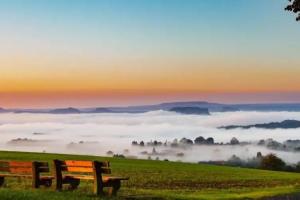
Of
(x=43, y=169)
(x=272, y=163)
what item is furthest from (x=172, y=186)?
(x=272, y=163)

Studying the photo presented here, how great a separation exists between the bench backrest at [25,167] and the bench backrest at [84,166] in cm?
89

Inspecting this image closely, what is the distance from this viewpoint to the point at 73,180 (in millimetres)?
30547

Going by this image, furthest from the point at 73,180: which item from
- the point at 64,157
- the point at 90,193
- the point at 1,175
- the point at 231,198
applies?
the point at 64,157

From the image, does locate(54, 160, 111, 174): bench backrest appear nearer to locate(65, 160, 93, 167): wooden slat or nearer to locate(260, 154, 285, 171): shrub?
locate(65, 160, 93, 167): wooden slat

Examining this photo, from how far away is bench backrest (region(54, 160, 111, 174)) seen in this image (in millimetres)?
28734

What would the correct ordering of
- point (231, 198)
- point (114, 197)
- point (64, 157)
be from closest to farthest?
point (114, 197) → point (231, 198) → point (64, 157)

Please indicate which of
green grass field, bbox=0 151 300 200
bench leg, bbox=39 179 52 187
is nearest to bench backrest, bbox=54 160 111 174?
green grass field, bbox=0 151 300 200

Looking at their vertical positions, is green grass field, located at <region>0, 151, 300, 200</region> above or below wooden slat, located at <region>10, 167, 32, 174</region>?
below

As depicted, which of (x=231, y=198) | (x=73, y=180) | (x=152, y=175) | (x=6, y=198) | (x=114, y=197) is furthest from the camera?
(x=152, y=175)

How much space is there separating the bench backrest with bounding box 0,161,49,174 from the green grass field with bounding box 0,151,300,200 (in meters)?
Result: 0.82

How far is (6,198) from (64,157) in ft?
122

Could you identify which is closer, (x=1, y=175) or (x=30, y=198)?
(x=30, y=198)

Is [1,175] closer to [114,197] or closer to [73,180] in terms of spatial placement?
[73,180]

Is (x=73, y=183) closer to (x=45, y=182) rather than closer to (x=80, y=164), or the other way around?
(x=45, y=182)
